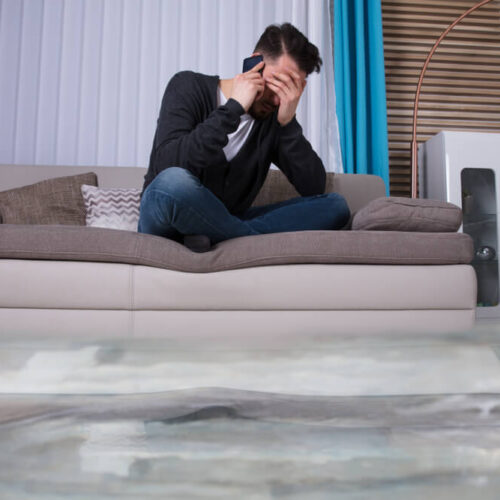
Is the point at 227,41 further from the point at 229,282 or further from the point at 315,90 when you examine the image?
the point at 229,282

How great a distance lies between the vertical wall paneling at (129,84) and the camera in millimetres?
2955

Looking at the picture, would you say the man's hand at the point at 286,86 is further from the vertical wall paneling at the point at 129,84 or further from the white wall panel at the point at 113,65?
the vertical wall paneling at the point at 129,84

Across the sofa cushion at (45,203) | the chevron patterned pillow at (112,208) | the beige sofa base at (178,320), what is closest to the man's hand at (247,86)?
the beige sofa base at (178,320)

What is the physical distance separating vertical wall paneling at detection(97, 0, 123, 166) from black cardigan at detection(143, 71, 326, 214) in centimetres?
134

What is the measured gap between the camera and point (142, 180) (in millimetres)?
2301

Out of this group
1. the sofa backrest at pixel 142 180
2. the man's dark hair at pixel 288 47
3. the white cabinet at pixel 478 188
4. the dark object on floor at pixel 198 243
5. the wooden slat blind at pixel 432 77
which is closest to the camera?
the dark object on floor at pixel 198 243

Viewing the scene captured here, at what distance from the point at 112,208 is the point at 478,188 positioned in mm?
2102

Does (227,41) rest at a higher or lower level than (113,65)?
higher

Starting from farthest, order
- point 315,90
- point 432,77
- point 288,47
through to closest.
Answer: point 432,77
point 315,90
point 288,47

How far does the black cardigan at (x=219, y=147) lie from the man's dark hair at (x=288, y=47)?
243 millimetres

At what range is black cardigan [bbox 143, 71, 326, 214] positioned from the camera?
1.44 metres

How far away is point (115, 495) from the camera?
0.27ft

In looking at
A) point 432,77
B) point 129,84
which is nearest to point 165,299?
point 129,84

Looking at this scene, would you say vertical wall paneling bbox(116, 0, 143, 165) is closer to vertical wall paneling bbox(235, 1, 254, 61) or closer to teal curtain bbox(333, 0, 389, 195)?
vertical wall paneling bbox(235, 1, 254, 61)
